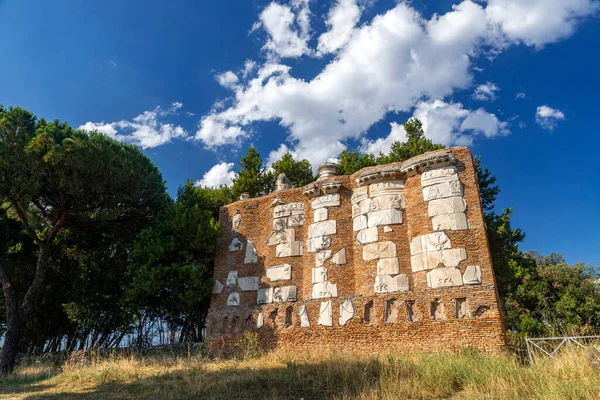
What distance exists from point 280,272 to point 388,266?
3.82m

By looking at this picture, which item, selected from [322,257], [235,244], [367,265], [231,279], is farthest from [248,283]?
[367,265]

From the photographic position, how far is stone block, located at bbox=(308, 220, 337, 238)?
1319 cm

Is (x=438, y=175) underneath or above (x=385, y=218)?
above

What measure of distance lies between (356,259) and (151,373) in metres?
6.57

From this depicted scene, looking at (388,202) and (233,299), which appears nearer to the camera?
(388,202)

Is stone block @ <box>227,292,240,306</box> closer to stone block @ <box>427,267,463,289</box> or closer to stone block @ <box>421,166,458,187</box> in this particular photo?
stone block @ <box>427,267,463,289</box>

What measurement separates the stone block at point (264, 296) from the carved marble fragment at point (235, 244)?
6.71 feet

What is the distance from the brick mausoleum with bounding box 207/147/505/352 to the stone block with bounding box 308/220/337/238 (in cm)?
4

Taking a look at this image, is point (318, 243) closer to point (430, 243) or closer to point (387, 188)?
point (387, 188)

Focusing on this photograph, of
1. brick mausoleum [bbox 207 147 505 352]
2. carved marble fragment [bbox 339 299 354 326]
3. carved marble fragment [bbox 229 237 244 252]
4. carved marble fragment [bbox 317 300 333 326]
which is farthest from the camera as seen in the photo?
carved marble fragment [bbox 229 237 244 252]

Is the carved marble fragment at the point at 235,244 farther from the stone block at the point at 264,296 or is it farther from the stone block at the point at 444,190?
the stone block at the point at 444,190

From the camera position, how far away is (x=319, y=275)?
12.7 meters

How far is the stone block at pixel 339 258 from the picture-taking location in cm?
1258

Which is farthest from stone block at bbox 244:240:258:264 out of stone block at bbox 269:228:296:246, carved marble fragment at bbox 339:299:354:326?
carved marble fragment at bbox 339:299:354:326
